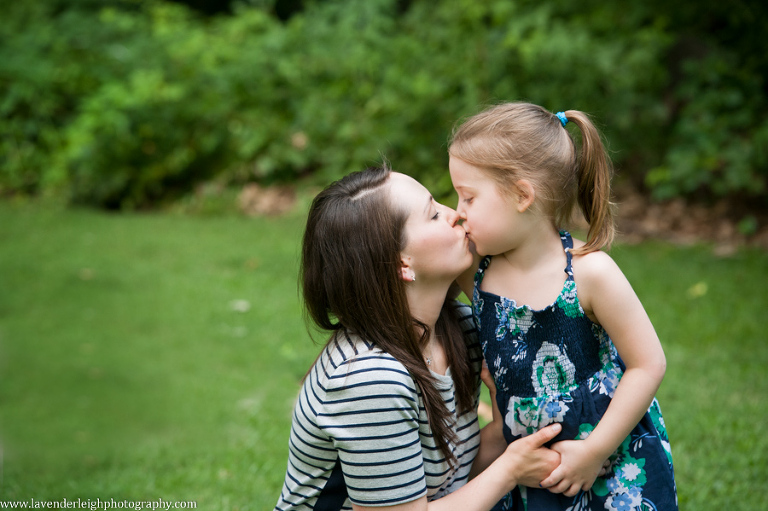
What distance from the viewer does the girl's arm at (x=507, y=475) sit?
68.2 inches

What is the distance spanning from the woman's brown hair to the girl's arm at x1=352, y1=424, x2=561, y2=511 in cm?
13

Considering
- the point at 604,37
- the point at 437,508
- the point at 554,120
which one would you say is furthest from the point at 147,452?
the point at 604,37

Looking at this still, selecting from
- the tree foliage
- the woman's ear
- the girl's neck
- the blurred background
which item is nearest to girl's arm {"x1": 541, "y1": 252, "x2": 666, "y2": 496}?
the girl's neck

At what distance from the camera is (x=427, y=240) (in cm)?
176

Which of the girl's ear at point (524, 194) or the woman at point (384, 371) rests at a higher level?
the girl's ear at point (524, 194)

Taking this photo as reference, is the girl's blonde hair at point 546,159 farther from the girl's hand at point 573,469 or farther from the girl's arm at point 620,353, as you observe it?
the girl's hand at point 573,469

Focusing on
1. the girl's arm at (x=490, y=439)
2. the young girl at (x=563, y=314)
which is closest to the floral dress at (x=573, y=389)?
the young girl at (x=563, y=314)

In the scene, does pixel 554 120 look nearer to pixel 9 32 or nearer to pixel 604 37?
pixel 604 37

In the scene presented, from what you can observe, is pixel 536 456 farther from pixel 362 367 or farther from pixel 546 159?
pixel 546 159

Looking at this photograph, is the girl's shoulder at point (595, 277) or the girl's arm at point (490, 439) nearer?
the girl's shoulder at point (595, 277)

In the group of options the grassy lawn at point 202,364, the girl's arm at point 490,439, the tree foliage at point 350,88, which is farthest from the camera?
the tree foliage at point 350,88

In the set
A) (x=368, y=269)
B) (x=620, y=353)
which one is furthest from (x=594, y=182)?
(x=368, y=269)

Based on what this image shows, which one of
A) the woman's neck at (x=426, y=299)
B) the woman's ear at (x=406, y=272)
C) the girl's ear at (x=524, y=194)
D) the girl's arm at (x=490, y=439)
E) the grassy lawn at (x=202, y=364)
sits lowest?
the grassy lawn at (x=202, y=364)

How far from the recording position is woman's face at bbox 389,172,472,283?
177 centimetres
